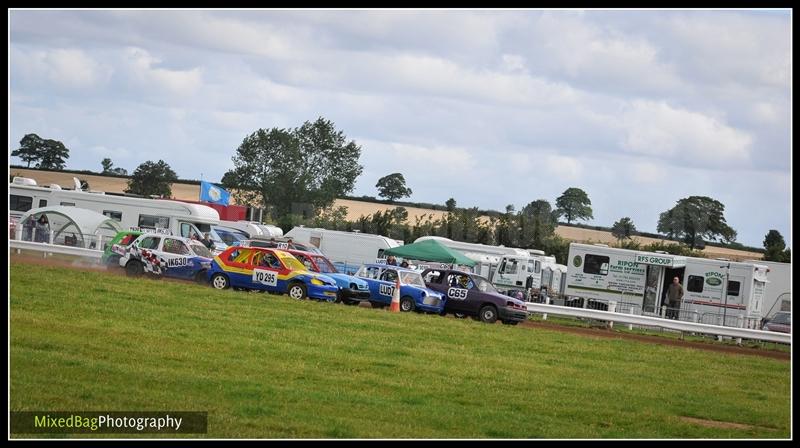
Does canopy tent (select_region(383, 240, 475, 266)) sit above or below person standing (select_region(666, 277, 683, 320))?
above

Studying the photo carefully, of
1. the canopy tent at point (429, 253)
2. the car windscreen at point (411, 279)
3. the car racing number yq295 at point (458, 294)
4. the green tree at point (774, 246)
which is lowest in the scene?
the car racing number yq295 at point (458, 294)

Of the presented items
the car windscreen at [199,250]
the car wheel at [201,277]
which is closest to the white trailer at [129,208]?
the car windscreen at [199,250]

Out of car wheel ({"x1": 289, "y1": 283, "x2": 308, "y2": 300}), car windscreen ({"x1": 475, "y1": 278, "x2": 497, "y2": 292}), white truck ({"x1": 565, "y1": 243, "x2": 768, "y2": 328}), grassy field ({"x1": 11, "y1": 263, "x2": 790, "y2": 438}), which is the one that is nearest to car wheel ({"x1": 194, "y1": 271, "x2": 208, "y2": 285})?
car wheel ({"x1": 289, "y1": 283, "x2": 308, "y2": 300})

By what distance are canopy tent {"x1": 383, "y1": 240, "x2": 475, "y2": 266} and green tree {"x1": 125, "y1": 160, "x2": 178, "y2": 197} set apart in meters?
52.1

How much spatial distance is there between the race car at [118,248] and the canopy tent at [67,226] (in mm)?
8782

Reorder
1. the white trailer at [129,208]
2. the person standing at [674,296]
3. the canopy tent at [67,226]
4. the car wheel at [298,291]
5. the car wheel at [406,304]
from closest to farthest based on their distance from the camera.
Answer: the car wheel at [298,291] < the car wheel at [406,304] < the person standing at [674,296] < the canopy tent at [67,226] < the white trailer at [129,208]

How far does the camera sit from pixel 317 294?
104 ft

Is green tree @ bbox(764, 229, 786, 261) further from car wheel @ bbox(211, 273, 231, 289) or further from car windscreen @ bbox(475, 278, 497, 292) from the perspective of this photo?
car wheel @ bbox(211, 273, 231, 289)

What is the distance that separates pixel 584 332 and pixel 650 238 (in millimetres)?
57478

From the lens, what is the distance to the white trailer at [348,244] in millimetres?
49844

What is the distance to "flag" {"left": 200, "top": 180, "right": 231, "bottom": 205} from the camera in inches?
2238

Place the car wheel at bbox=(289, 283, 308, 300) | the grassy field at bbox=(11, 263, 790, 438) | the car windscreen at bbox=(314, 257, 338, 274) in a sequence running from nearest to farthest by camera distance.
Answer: the grassy field at bbox=(11, 263, 790, 438), the car wheel at bbox=(289, 283, 308, 300), the car windscreen at bbox=(314, 257, 338, 274)

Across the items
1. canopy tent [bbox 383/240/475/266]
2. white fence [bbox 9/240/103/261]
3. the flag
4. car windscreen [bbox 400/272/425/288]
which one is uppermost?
the flag

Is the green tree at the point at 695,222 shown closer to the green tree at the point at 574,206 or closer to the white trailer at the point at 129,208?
the green tree at the point at 574,206
